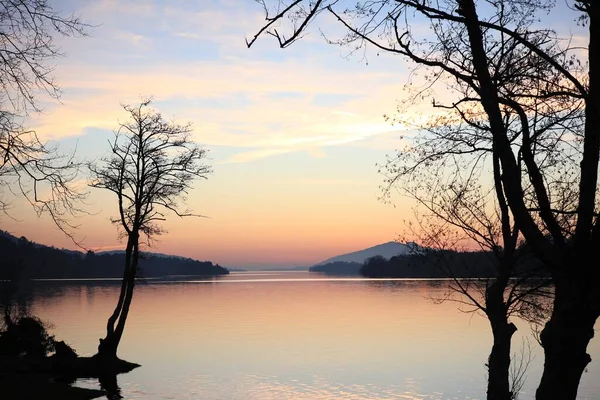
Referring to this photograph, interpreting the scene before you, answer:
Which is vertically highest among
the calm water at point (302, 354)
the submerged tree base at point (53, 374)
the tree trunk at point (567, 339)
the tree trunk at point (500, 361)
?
the tree trunk at point (567, 339)

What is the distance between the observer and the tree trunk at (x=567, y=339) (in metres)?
7.32

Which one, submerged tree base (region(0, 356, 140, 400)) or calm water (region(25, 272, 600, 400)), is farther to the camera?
calm water (region(25, 272, 600, 400))

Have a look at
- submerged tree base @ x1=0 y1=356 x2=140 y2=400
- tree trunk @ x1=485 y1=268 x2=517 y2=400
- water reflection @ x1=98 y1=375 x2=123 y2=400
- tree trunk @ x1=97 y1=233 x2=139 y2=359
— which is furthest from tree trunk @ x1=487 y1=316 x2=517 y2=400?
tree trunk @ x1=97 y1=233 x2=139 y2=359

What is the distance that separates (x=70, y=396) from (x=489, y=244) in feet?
59.2

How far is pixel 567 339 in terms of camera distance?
734cm

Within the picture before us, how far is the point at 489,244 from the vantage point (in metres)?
19.2

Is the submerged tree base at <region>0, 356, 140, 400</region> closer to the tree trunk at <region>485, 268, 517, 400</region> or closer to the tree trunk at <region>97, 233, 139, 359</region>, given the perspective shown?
the tree trunk at <region>97, 233, 139, 359</region>

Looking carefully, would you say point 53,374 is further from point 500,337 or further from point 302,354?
point 500,337

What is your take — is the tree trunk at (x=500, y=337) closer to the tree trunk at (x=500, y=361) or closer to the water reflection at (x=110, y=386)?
the tree trunk at (x=500, y=361)

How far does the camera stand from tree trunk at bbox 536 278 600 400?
732 cm

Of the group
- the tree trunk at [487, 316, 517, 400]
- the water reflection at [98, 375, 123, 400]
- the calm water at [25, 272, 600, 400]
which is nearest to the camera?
the tree trunk at [487, 316, 517, 400]

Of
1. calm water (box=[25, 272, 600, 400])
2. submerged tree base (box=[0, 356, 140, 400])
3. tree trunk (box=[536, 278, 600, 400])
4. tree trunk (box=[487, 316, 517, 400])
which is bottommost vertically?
calm water (box=[25, 272, 600, 400])

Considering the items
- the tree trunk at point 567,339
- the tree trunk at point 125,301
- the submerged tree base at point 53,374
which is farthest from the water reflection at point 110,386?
the tree trunk at point 567,339

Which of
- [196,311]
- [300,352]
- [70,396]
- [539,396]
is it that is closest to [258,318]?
[196,311]
